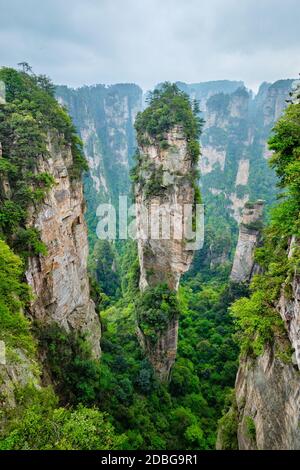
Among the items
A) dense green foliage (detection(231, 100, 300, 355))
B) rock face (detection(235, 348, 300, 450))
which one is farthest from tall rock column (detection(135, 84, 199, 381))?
dense green foliage (detection(231, 100, 300, 355))

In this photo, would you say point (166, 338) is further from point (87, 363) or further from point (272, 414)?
point (272, 414)

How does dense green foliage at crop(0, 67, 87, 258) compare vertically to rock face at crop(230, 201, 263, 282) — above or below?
above

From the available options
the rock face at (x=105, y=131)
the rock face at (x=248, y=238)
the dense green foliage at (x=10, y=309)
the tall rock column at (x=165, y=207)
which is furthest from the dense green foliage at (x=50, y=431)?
the rock face at (x=105, y=131)

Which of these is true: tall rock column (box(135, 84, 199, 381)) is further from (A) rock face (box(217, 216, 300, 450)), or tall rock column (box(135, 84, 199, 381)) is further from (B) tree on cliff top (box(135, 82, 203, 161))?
(A) rock face (box(217, 216, 300, 450))

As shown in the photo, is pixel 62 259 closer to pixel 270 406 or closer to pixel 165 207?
pixel 165 207

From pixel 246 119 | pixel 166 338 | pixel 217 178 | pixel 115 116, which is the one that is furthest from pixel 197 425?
pixel 115 116

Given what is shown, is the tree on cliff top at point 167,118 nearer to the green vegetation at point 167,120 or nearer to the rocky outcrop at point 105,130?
the green vegetation at point 167,120
